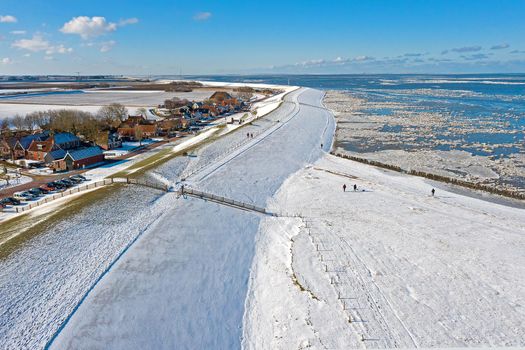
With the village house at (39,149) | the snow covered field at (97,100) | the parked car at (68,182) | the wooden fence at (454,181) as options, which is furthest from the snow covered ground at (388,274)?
the snow covered field at (97,100)

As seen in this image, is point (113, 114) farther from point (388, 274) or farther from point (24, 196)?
point (388, 274)

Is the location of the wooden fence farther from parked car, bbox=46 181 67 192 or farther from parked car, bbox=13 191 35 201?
parked car, bbox=13 191 35 201

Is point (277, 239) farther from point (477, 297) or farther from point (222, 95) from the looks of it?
point (222, 95)

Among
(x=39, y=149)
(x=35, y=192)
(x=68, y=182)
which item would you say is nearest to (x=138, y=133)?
(x=39, y=149)

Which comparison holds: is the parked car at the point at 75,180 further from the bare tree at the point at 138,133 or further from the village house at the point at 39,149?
the bare tree at the point at 138,133

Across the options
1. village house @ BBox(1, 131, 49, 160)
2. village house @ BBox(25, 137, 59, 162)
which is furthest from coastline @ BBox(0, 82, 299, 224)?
village house @ BBox(1, 131, 49, 160)

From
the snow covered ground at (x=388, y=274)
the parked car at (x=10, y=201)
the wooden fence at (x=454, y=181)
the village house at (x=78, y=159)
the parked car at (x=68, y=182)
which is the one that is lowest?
the snow covered ground at (x=388, y=274)
